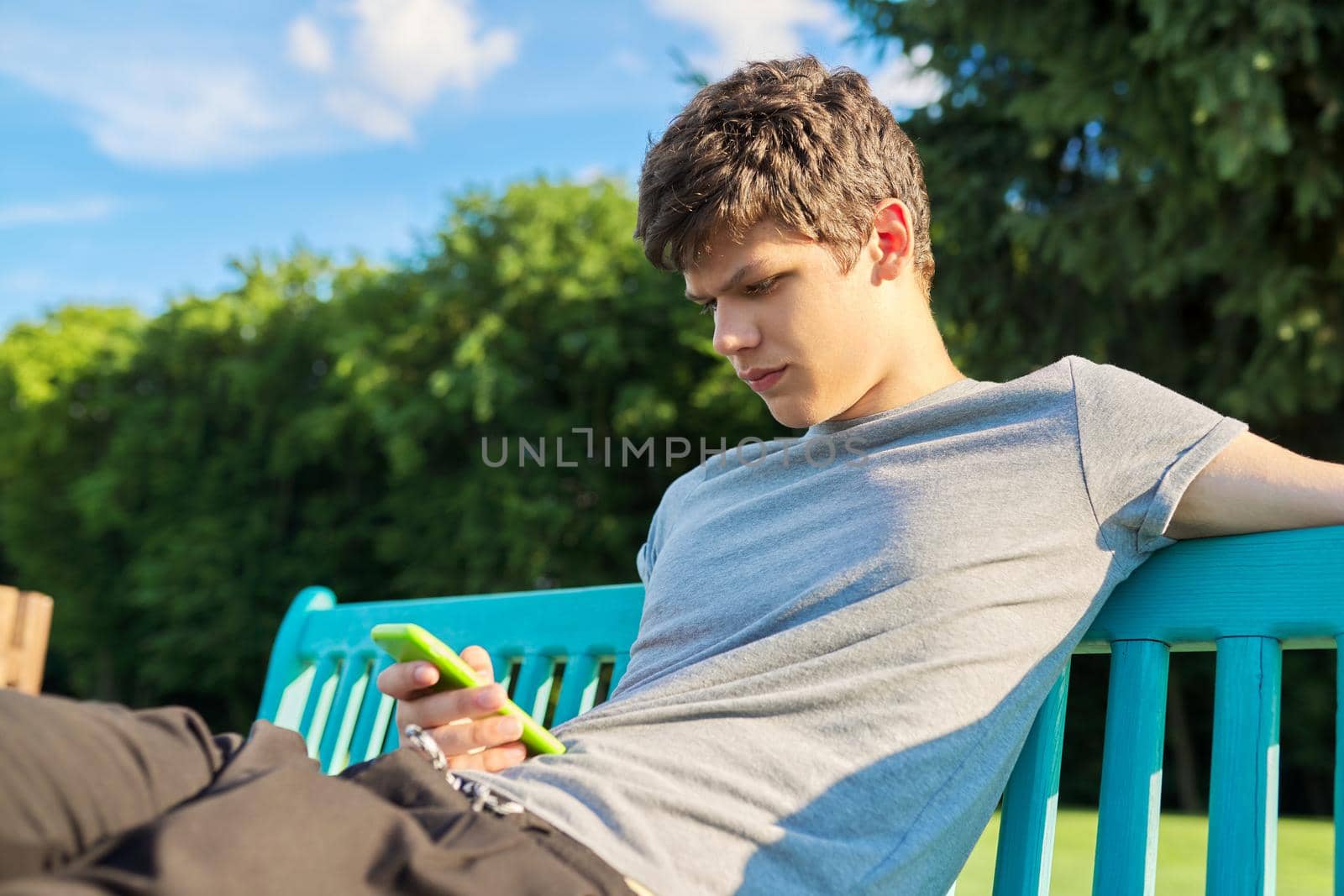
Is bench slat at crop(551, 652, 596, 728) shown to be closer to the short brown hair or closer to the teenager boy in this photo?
the teenager boy

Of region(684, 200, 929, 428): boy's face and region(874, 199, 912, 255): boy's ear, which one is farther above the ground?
region(874, 199, 912, 255): boy's ear

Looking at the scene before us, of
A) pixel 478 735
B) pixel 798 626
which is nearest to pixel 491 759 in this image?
pixel 478 735

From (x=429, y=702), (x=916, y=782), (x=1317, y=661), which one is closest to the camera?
(x=916, y=782)

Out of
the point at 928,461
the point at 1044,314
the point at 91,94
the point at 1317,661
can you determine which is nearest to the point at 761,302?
the point at 928,461

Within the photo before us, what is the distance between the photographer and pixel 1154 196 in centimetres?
729

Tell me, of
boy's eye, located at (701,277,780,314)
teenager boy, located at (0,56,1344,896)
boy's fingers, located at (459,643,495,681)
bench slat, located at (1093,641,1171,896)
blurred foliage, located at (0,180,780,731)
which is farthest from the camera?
blurred foliage, located at (0,180,780,731)

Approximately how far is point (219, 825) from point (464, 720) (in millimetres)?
524

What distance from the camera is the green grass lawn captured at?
478cm

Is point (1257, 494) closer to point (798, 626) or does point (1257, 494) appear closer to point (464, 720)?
point (798, 626)

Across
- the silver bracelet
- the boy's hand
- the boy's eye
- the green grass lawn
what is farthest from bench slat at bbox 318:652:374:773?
the green grass lawn

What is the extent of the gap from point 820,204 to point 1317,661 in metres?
9.03

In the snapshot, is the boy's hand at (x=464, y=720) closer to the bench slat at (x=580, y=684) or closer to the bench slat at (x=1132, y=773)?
the bench slat at (x=580, y=684)

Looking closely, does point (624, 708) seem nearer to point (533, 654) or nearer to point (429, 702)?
point (429, 702)

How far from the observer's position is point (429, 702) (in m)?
1.78
